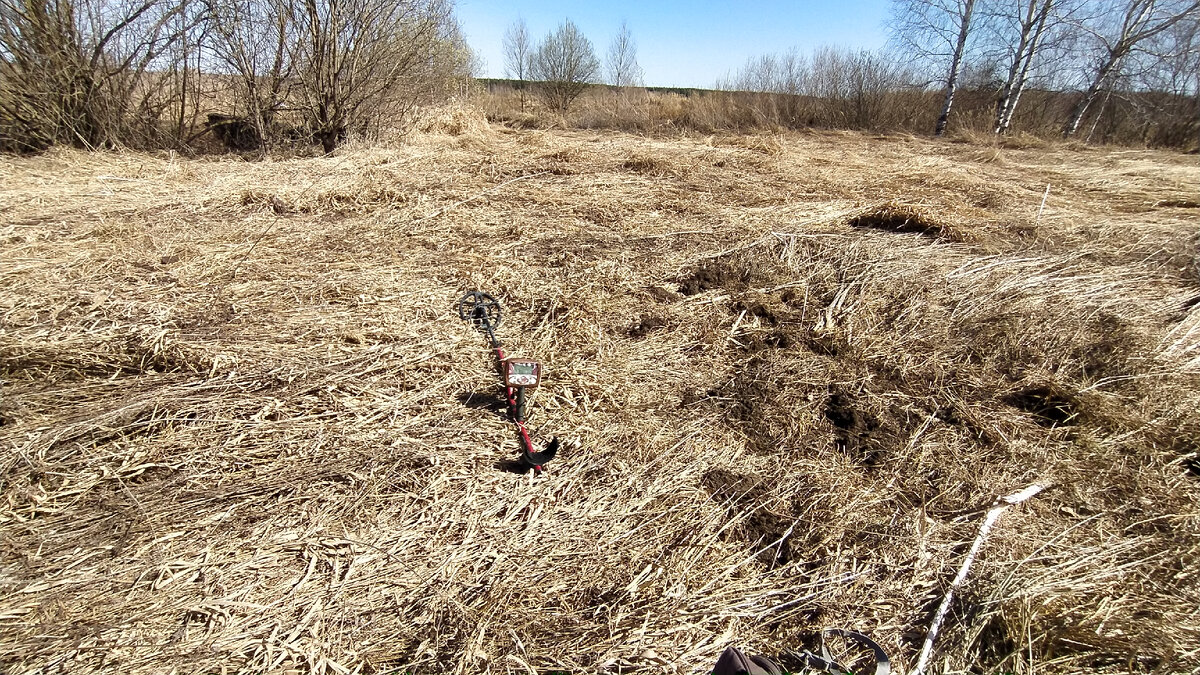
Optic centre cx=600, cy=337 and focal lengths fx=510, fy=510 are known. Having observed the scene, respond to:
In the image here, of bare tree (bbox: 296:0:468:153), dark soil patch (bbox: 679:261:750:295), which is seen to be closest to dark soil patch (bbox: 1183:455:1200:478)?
dark soil patch (bbox: 679:261:750:295)

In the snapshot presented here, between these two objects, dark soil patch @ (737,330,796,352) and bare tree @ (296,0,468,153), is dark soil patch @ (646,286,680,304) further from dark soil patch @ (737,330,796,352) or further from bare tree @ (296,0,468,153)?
bare tree @ (296,0,468,153)

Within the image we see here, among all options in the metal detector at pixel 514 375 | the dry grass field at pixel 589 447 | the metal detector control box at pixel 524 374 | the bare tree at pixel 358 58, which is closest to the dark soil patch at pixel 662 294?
the dry grass field at pixel 589 447

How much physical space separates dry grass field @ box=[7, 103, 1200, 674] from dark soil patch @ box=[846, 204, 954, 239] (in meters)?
0.04

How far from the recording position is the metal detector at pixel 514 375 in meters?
1.85

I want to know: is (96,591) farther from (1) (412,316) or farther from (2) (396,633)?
(1) (412,316)

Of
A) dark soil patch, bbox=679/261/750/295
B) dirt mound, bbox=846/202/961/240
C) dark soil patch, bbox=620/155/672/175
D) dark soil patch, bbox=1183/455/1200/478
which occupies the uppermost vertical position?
dark soil patch, bbox=620/155/672/175

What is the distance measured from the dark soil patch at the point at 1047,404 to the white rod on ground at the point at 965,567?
1.66ft

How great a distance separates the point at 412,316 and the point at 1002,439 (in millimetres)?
2697

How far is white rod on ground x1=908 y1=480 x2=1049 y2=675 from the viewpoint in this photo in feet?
4.25

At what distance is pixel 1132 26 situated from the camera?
12336 millimetres

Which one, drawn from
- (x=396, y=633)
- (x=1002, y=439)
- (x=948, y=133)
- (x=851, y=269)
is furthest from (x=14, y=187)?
(x=948, y=133)

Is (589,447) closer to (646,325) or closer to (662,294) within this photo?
(646,325)

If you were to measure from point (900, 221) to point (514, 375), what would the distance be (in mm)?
3477

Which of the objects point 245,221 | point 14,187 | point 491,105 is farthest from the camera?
point 491,105
